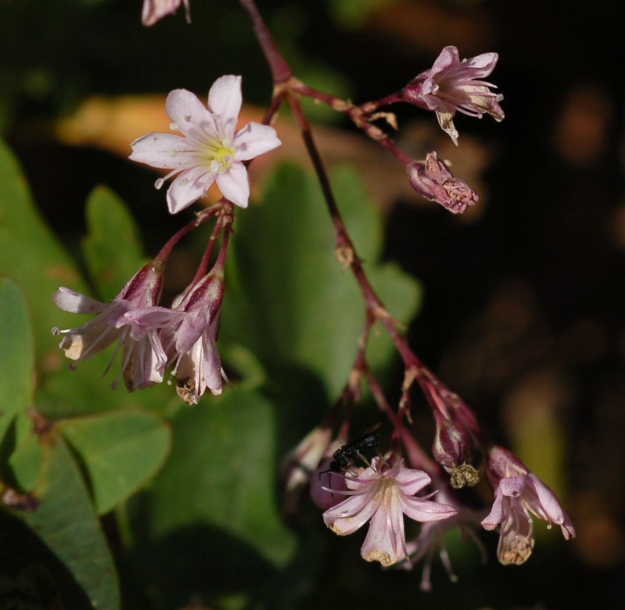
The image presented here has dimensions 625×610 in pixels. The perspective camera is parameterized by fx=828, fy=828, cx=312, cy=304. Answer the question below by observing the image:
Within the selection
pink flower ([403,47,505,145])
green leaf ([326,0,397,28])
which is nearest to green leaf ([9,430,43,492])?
pink flower ([403,47,505,145])

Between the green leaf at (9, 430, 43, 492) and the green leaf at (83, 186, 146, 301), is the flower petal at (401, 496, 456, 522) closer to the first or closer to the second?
the green leaf at (9, 430, 43, 492)

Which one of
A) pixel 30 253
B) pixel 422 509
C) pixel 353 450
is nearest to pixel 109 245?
pixel 30 253

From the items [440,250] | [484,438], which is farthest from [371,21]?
[484,438]

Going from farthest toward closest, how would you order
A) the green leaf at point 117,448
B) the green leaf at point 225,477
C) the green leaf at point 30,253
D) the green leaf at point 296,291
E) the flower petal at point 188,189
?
the green leaf at point 296,291
the green leaf at point 30,253
the green leaf at point 225,477
the green leaf at point 117,448
the flower petal at point 188,189

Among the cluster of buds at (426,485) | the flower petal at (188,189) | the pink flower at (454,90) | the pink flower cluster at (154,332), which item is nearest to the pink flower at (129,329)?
the pink flower cluster at (154,332)

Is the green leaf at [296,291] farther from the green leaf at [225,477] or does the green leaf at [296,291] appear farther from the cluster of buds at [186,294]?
the cluster of buds at [186,294]
